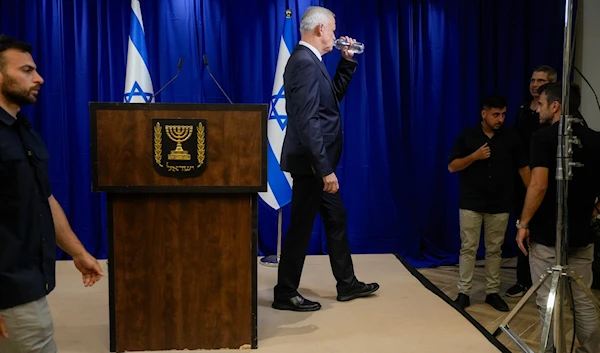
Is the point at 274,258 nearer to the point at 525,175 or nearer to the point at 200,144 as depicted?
the point at 525,175

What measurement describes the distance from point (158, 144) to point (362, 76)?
2829 mm

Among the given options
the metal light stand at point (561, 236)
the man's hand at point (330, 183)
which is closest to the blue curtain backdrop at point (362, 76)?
the man's hand at point (330, 183)

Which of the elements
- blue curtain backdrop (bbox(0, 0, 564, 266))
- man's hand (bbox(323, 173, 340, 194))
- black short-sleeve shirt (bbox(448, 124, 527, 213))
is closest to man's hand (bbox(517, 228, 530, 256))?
man's hand (bbox(323, 173, 340, 194))

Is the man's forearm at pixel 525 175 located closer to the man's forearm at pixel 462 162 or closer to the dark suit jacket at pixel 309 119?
the man's forearm at pixel 462 162

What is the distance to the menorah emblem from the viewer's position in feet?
7.99

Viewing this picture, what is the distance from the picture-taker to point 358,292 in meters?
3.35

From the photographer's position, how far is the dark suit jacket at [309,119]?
9.57 ft

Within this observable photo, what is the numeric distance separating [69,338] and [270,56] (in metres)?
2.85

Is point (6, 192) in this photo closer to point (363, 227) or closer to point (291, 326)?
point (291, 326)

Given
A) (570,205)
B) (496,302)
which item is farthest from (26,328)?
(496,302)

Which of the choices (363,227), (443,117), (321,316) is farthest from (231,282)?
(443,117)

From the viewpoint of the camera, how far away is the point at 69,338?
2.74 meters

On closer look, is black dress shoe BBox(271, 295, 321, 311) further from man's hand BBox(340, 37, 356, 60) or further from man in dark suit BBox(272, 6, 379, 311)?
man's hand BBox(340, 37, 356, 60)

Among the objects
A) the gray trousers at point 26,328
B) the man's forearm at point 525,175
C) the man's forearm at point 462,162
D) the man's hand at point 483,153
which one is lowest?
the gray trousers at point 26,328
